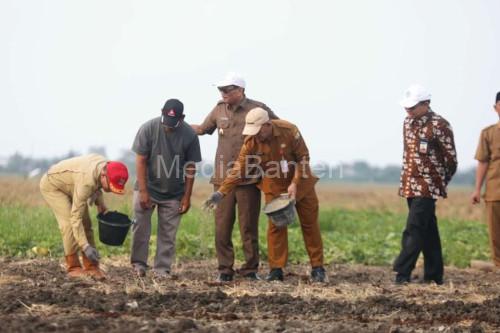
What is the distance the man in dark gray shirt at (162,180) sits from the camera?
1103 centimetres

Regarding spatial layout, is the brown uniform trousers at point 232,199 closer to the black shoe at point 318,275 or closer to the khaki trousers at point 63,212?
the black shoe at point 318,275

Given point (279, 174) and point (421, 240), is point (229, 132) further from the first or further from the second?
point (421, 240)

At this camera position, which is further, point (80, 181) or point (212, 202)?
point (212, 202)

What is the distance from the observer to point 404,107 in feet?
36.4

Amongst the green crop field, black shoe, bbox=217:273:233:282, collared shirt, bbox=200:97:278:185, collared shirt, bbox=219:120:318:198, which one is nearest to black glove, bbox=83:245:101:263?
collared shirt, bbox=219:120:318:198

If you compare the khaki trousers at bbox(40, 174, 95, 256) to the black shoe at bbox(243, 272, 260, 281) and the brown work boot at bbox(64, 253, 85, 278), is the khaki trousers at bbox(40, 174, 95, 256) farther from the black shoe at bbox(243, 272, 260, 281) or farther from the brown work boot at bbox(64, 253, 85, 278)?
the black shoe at bbox(243, 272, 260, 281)

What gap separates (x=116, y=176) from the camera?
983 cm

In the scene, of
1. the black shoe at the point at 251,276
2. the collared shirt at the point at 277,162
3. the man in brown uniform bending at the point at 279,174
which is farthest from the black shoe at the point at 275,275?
the collared shirt at the point at 277,162

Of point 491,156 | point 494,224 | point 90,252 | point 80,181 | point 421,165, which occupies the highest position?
point 491,156

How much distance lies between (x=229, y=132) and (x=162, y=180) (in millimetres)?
852

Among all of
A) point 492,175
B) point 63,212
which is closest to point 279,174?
point 63,212

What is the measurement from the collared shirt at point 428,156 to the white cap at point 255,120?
1655mm

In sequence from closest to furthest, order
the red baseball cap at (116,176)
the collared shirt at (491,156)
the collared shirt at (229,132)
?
1. the red baseball cap at (116,176)
2. the collared shirt at (229,132)
3. the collared shirt at (491,156)

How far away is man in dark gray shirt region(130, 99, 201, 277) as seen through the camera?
11031 millimetres
